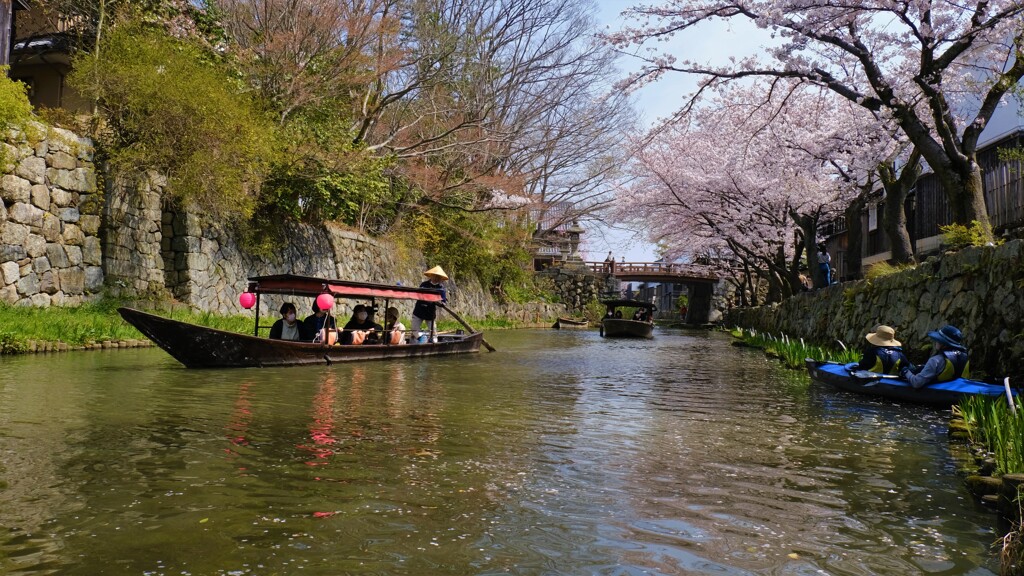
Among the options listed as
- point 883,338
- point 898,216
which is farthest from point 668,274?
point 883,338

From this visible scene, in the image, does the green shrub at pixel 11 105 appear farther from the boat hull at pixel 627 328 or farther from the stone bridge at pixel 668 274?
the stone bridge at pixel 668 274

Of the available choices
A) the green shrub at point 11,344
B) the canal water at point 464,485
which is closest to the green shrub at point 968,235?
the canal water at point 464,485

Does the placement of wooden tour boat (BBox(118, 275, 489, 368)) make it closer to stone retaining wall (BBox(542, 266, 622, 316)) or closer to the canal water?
the canal water

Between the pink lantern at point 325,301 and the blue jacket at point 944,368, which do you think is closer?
the blue jacket at point 944,368

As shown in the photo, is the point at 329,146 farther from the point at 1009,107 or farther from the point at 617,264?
the point at 617,264

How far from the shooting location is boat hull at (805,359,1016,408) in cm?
827

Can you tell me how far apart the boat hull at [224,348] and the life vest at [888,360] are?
8.41 meters

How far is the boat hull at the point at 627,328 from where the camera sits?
29.8m

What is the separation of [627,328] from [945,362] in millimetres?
21104

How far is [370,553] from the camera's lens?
3.59 meters

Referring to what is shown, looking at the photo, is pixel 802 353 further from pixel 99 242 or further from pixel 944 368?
pixel 99 242

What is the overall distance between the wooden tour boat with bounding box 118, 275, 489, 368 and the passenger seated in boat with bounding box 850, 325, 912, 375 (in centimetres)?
818

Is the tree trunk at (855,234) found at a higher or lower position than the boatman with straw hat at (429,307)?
higher

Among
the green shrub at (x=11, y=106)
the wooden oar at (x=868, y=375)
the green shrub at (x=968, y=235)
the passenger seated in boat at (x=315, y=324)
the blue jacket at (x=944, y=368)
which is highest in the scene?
the green shrub at (x=11, y=106)
